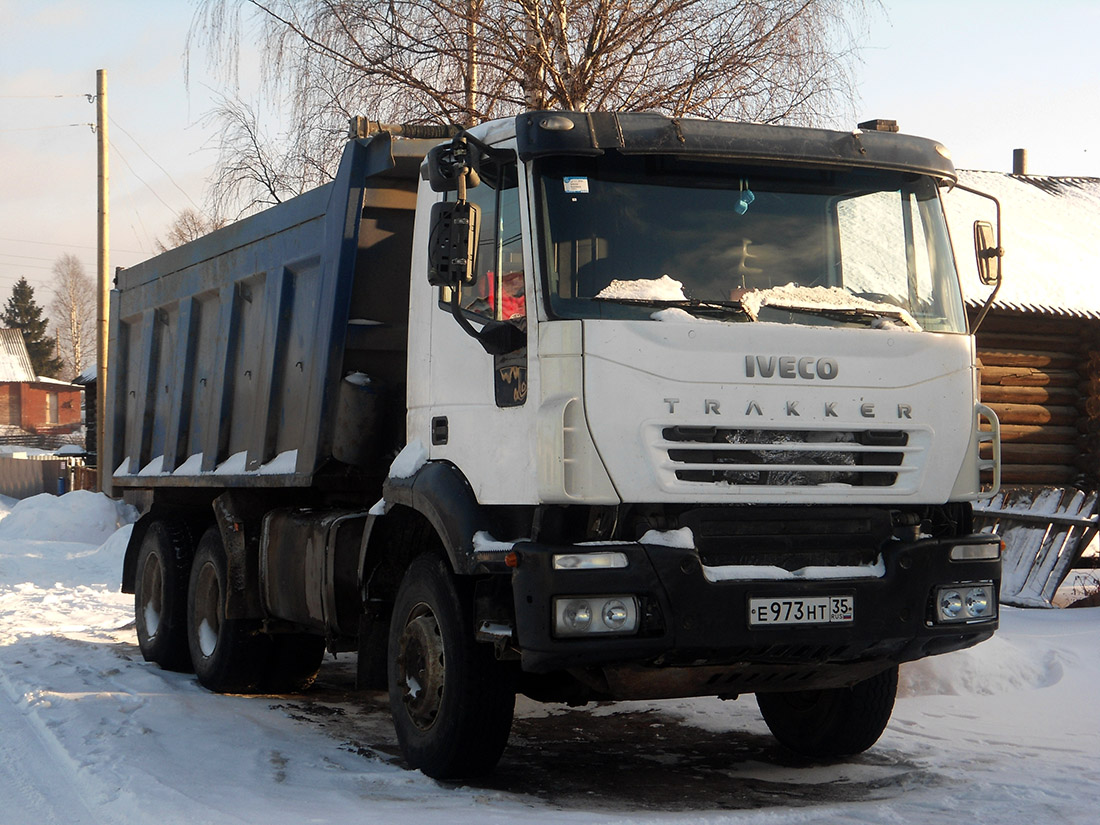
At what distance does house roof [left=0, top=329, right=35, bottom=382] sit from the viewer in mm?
80062

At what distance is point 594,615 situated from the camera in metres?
5.18

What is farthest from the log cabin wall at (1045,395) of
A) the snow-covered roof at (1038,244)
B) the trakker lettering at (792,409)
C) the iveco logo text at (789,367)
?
the iveco logo text at (789,367)

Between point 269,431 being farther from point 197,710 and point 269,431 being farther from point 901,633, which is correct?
point 901,633

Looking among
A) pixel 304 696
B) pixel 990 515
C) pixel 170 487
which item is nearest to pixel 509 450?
pixel 304 696

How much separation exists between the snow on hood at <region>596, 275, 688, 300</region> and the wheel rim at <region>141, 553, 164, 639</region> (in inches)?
224

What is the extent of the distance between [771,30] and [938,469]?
959cm

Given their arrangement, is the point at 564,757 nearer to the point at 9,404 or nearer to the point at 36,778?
the point at 36,778

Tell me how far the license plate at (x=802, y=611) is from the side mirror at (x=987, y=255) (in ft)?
6.34

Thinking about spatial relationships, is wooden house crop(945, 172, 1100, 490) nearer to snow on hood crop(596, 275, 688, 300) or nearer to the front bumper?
the front bumper

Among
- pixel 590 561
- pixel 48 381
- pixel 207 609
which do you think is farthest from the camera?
pixel 48 381

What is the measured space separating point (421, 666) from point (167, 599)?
13.9 feet

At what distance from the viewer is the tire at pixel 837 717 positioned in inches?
262

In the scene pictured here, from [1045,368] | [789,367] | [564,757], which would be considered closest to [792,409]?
[789,367]

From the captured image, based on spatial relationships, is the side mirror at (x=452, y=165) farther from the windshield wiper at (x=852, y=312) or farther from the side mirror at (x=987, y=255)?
the side mirror at (x=987, y=255)
